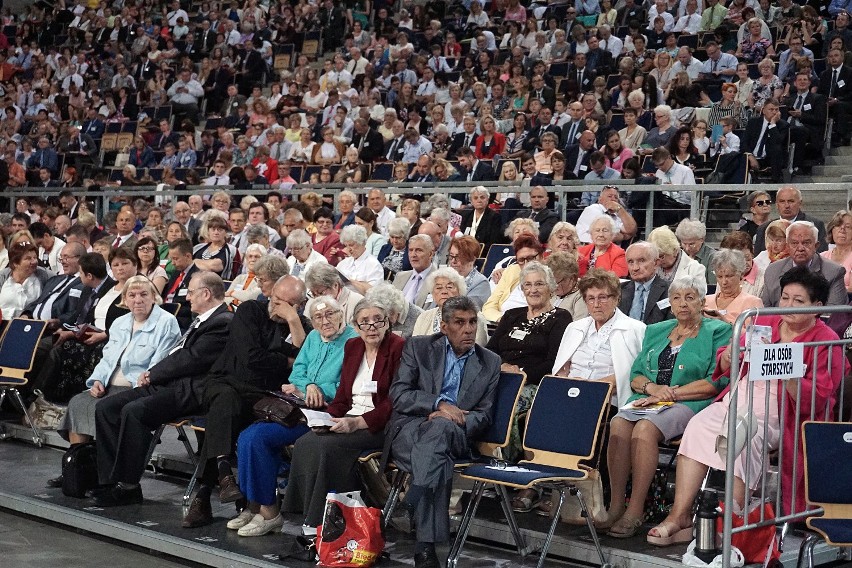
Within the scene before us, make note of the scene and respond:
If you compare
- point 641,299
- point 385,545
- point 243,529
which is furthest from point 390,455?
point 641,299

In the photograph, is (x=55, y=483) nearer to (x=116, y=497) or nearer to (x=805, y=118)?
(x=116, y=497)

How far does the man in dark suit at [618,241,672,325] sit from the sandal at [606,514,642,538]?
5.20 ft

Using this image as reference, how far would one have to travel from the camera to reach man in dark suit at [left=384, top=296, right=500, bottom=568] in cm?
503

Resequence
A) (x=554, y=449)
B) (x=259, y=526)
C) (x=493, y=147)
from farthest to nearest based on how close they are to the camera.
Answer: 1. (x=493, y=147)
2. (x=259, y=526)
3. (x=554, y=449)

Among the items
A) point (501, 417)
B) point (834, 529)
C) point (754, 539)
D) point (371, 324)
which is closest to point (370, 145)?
point (371, 324)

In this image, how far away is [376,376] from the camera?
5621mm

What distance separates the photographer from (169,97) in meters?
18.3

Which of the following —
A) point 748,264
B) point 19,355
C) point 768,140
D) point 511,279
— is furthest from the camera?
point 768,140

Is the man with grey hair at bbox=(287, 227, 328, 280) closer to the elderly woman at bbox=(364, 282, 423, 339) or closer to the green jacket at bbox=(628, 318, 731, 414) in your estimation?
the elderly woman at bbox=(364, 282, 423, 339)

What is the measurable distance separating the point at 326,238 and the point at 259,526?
Result: 4.67m

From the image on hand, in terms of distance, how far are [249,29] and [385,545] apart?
1451cm

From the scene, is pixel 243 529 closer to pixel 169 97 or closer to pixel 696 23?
pixel 696 23

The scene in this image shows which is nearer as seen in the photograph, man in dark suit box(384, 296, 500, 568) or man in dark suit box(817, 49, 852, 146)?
man in dark suit box(384, 296, 500, 568)

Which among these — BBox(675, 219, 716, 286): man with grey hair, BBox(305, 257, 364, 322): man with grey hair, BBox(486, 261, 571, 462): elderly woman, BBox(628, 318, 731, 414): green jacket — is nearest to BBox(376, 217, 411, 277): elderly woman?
BBox(675, 219, 716, 286): man with grey hair
